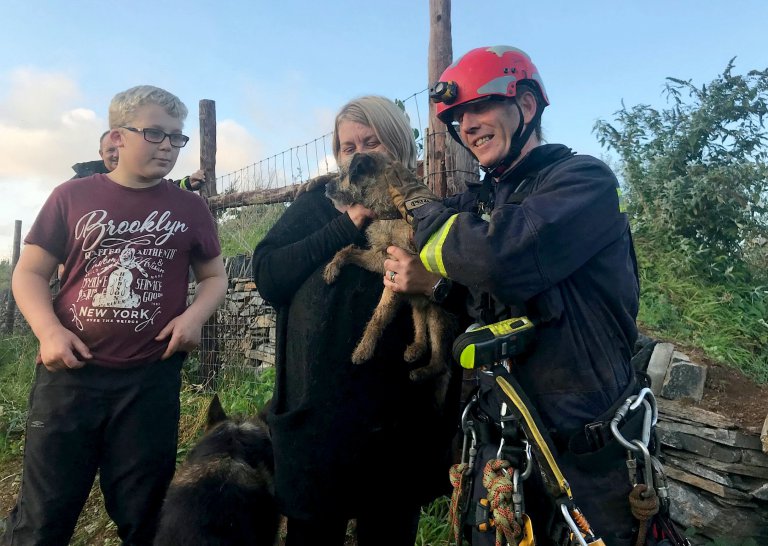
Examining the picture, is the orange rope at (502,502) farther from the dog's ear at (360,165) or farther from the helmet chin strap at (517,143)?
the dog's ear at (360,165)

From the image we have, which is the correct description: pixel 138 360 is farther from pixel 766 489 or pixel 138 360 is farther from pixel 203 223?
pixel 766 489

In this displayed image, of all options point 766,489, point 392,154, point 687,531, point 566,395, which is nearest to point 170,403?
point 392,154

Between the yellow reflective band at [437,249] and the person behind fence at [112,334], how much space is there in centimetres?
145

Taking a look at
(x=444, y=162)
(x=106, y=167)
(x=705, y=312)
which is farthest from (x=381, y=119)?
(x=705, y=312)

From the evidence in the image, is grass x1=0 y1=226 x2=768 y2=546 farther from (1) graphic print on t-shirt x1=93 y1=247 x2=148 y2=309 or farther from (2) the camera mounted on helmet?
(2) the camera mounted on helmet

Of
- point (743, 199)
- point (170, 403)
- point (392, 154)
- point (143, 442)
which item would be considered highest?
point (743, 199)

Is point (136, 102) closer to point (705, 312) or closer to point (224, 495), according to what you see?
point (224, 495)

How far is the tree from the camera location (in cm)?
673

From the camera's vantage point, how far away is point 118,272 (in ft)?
8.33

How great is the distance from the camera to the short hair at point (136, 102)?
2568 millimetres

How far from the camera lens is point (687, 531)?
3805 mm

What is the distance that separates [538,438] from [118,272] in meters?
2.08

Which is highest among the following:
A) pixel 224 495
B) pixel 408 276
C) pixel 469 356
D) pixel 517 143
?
pixel 517 143

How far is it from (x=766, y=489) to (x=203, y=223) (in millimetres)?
4306
